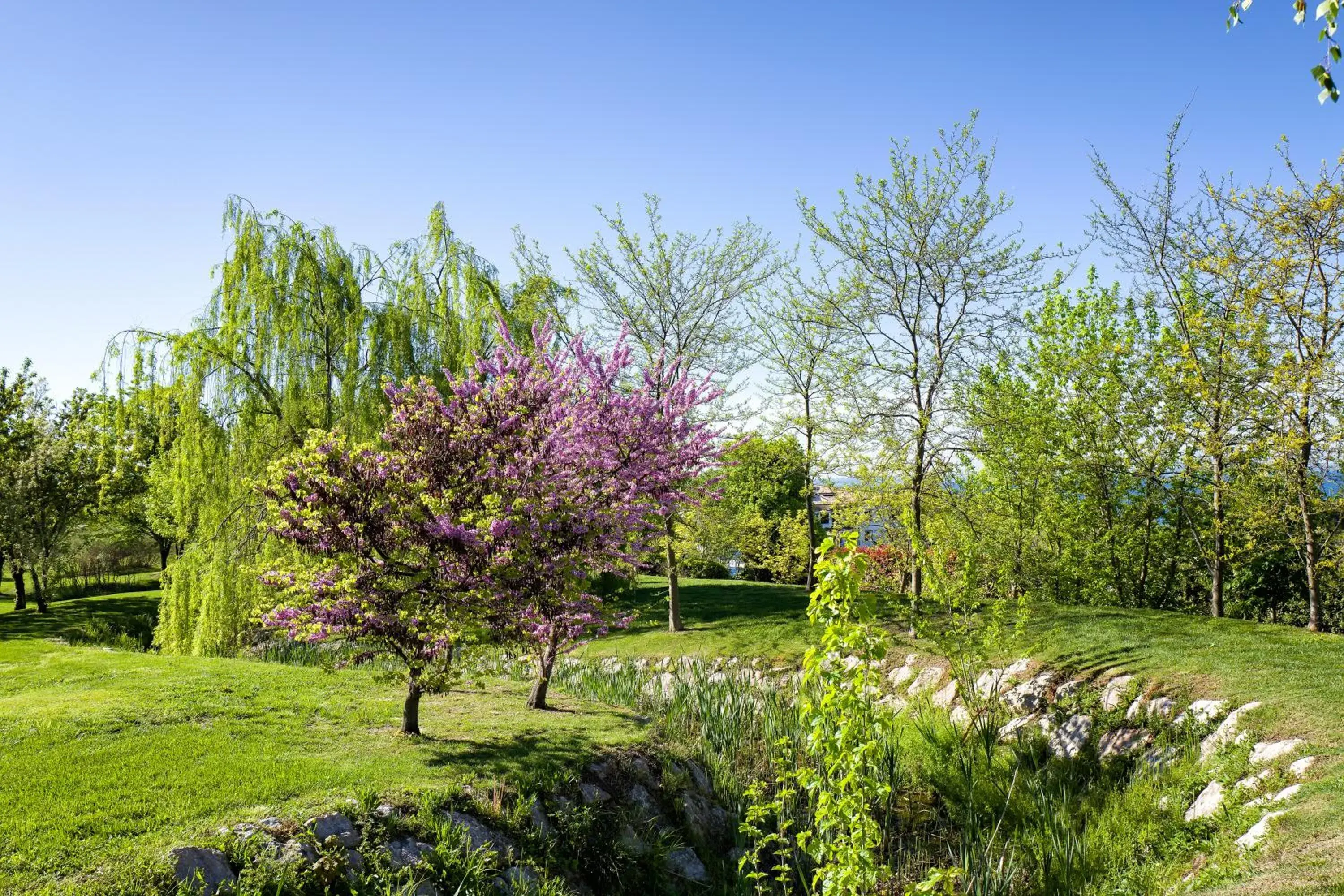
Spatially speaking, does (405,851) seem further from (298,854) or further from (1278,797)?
(1278,797)

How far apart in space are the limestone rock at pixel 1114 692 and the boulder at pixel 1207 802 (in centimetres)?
198

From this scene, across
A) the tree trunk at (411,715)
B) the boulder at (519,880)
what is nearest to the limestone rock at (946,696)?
the boulder at (519,880)

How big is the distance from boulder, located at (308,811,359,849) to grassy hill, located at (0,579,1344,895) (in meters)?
0.25

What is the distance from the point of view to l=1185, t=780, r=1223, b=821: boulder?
21.6 feet

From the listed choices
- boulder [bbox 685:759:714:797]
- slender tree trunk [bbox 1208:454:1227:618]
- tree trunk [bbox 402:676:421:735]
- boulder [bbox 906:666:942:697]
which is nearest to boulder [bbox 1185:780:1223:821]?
boulder [bbox 906:666:942:697]

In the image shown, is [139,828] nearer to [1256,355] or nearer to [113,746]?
[113,746]

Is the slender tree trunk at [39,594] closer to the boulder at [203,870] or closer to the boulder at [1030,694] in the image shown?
the boulder at [203,870]

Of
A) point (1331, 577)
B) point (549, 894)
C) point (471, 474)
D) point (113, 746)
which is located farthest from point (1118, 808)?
point (1331, 577)

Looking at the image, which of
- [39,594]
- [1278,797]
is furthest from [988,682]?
[39,594]

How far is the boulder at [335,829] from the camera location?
16.3 feet

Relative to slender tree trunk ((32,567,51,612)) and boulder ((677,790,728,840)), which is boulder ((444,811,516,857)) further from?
slender tree trunk ((32,567,51,612))

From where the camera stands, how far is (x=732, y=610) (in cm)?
1697

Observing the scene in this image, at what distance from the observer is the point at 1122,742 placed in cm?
835

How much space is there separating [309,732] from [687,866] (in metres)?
3.75
